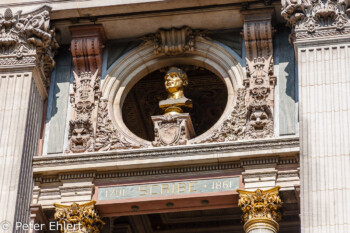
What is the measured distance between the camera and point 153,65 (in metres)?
31.5

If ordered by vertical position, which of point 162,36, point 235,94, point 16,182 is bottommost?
point 16,182

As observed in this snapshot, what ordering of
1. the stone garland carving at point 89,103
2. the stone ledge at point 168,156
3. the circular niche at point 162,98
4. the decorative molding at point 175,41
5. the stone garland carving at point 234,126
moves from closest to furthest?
1. the stone ledge at point 168,156
2. the stone garland carving at point 234,126
3. the stone garland carving at point 89,103
4. the decorative molding at point 175,41
5. the circular niche at point 162,98

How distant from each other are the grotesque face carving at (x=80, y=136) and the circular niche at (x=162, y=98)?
5226 millimetres

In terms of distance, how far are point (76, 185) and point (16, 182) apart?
1620mm

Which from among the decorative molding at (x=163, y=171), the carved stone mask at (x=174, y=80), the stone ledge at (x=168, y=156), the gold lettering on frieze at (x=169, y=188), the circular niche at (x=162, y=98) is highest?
the circular niche at (x=162, y=98)

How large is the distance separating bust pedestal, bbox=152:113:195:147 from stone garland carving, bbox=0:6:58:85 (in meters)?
3.43

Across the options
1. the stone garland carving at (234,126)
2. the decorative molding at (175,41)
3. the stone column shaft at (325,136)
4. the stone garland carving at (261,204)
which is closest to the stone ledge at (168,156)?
the stone garland carving at (234,126)

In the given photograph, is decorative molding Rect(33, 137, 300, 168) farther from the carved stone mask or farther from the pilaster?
the carved stone mask

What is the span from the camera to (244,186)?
93.5 ft

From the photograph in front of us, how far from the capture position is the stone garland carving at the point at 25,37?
3034 cm

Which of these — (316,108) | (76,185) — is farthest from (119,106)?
(316,108)

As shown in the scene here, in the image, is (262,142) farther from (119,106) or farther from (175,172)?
(119,106)

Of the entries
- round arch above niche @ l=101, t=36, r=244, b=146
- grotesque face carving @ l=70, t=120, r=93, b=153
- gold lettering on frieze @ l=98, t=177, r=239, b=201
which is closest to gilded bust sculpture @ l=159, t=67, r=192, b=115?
round arch above niche @ l=101, t=36, r=244, b=146

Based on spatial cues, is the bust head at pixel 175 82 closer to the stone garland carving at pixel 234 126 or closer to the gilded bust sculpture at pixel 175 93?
the gilded bust sculpture at pixel 175 93
